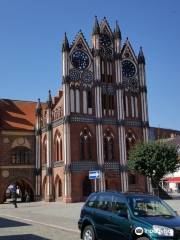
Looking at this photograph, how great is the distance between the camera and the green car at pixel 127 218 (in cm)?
1100

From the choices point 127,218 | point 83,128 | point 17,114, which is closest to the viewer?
point 127,218

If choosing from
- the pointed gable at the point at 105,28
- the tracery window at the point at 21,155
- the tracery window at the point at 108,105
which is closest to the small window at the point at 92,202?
the tracery window at the point at 108,105

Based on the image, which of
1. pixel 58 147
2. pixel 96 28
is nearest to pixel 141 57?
pixel 96 28

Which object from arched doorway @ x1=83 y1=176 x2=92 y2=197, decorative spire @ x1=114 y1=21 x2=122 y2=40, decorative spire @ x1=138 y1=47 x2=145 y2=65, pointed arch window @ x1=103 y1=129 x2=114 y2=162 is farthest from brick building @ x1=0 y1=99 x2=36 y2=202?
decorative spire @ x1=138 y1=47 x2=145 y2=65

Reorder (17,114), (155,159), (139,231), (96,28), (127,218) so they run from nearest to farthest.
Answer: (139,231) → (127,218) → (155,159) → (96,28) → (17,114)

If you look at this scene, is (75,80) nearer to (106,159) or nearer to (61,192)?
(106,159)

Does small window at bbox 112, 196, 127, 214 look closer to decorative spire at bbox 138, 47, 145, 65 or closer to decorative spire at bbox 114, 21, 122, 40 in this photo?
decorative spire at bbox 114, 21, 122, 40

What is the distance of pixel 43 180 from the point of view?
56969mm

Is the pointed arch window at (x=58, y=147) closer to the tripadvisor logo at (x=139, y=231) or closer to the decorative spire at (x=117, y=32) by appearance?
the decorative spire at (x=117, y=32)

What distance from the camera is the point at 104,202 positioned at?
13680 millimetres

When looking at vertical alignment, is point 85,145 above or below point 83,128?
below

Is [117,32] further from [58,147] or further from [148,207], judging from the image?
[148,207]

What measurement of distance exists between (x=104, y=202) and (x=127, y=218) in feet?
6.18

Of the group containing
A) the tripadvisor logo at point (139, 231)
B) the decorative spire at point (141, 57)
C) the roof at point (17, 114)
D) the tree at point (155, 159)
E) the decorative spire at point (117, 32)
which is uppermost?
the decorative spire at point (117, 32)
